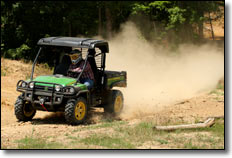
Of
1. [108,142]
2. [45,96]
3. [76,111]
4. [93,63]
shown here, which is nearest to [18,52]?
[93,63]

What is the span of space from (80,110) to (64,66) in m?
1.69

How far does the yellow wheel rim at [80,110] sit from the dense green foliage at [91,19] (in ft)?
48.7

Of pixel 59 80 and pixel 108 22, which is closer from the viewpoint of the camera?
pixel 59 80

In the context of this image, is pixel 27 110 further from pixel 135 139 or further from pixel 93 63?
pixel 135 139

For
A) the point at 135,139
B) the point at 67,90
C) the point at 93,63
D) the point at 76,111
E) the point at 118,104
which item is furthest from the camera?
the point at 118,104

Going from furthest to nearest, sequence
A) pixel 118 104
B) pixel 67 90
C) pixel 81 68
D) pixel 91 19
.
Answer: pixel 91 19 → pixel 118 104 → pixel 81 68 → pixel 67 90

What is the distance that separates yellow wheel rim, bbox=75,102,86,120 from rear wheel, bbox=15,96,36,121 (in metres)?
1.45

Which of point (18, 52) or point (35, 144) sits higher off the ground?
point (18, 52)

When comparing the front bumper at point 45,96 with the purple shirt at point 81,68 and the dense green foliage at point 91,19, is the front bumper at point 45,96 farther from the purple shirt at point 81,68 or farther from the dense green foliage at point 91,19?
the dense green foliage at point 91,19

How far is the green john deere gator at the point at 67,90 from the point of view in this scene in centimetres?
1300

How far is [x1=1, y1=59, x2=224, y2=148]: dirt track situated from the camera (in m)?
12.0

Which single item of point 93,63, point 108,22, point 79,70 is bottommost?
point 79,70

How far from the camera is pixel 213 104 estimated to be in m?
16.3

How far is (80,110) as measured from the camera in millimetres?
13359
